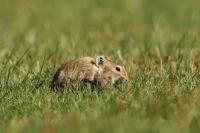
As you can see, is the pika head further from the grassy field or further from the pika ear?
the grassy field

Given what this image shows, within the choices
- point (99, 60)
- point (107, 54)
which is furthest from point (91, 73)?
point (107, 54)

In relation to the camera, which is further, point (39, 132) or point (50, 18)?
point (50, 18)

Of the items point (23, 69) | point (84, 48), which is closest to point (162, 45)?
point (84, 48)

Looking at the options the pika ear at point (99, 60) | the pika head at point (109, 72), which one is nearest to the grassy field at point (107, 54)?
the pika head at point (109, 72)

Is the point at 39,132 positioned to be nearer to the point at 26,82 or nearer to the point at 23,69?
the point at 26,82

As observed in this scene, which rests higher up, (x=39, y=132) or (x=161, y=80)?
(x=161, y=80)

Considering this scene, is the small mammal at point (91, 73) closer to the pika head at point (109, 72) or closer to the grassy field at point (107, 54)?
the pika head at point (109, 72)
